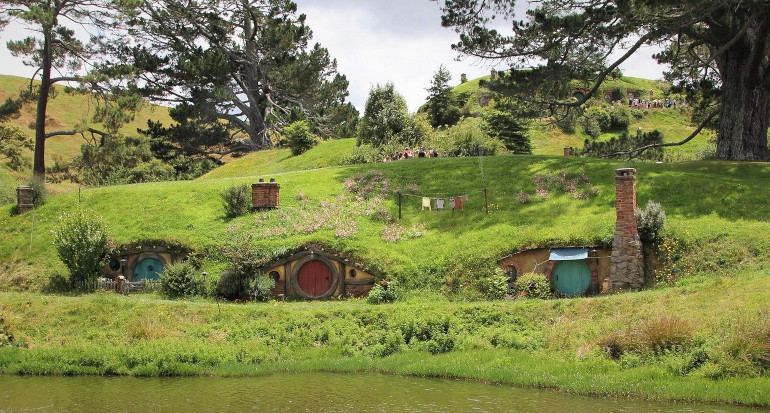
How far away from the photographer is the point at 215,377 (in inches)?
1040

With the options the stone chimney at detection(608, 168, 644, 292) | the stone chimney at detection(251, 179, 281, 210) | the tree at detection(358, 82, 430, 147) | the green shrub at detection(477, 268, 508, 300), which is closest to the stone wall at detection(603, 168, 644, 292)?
the stone chimney at detection(608, 168, 644, 292)

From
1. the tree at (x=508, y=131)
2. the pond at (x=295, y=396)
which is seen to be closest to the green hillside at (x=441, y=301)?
the pond at (x=295, y=396)

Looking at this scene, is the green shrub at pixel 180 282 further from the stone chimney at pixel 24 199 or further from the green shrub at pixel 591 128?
the green shrub at pixel 591 128

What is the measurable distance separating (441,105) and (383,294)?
54.8m

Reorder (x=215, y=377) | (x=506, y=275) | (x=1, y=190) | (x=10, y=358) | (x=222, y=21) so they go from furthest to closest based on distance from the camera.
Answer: (x=222, y=21), (x=1, y=190), (x=506, y=275), (x=10, y=358), (x=215, y=377)

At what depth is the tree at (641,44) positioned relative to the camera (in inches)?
1503

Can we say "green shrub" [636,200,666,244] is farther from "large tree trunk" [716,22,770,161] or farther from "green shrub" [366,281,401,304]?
"large tree trunk" [716,22,770,161]

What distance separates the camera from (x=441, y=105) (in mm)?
86062

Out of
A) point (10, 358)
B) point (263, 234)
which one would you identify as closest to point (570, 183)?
point (263, 234)

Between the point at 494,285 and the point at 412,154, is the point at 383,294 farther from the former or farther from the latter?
the point at 412,154

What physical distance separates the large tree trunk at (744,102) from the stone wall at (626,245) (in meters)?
15.3

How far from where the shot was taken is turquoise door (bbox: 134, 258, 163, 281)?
1558 inches

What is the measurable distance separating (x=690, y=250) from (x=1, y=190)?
4867 centimetres

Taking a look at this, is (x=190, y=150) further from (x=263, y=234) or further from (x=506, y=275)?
(x=506, y=275)
